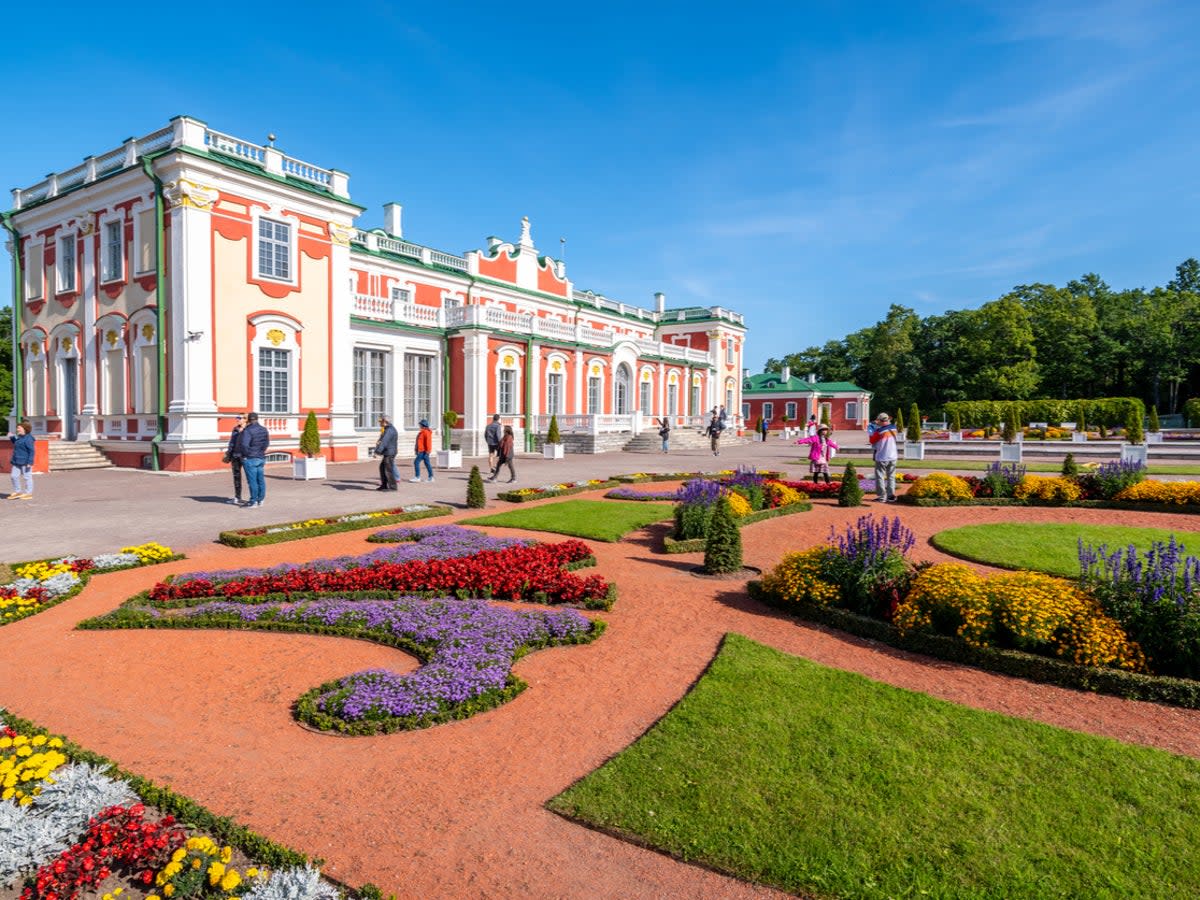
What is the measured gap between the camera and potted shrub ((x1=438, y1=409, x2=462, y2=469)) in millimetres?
23094

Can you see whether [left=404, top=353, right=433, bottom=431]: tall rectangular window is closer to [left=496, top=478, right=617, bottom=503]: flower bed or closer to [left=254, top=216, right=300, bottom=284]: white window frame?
[left=254, top=216, right=300, bottom=284]: white window frame

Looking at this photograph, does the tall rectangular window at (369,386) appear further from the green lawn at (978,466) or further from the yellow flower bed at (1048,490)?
the yellow flower bed at (1048,490)

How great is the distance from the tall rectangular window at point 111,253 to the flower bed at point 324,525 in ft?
53.5

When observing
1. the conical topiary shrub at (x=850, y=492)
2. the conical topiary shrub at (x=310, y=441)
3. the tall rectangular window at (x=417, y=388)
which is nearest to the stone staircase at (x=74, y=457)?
the conical topiary shrub at (x=310, y=441)

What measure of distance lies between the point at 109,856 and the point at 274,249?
22978 mm

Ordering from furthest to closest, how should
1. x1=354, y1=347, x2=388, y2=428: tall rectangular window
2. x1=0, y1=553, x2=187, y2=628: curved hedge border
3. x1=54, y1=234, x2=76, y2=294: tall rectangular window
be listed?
1. x1=354, y1=347, x2=388, y2=428: tall rectangular window
2. x1=54, y1=234, x2=76, y2=294: tall rectangular window
3. x1=0, y1=553, x2=187, y2=628: curved hedge border

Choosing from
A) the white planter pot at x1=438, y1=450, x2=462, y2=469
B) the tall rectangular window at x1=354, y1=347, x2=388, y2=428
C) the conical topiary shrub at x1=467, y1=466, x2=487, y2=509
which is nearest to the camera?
the conical topiary shrub at x1=467, y1=466, x2=487, y2=509

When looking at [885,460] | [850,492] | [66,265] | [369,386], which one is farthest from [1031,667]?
[66,265]

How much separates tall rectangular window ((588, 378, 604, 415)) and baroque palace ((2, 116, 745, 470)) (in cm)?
350

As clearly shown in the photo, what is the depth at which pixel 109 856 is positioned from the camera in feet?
10.5

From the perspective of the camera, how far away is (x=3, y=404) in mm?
41250

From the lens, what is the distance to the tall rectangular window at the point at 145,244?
2127 cm

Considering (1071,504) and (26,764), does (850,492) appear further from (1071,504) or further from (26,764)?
(26,764)

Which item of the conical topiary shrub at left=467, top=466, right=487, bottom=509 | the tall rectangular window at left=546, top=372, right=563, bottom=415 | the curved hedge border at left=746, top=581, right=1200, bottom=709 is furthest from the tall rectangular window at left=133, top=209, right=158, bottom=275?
the curved hedge border at left=746, top=581, right=1200, bottom=709
